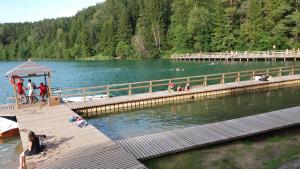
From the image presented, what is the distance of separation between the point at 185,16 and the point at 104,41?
29.1 meters

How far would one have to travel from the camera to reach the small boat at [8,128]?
1736 cm

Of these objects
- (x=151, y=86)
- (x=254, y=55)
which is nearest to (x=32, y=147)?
(x=151, y=86)

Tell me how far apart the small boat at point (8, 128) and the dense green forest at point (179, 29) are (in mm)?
59494

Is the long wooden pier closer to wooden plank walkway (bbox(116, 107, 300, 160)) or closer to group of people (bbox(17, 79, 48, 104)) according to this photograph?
wooden plank walkway (bbox(116, 107, 300, 160))

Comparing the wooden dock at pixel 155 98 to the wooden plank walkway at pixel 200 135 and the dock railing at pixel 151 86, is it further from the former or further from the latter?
the wooden plank walkway at pixel 200 135

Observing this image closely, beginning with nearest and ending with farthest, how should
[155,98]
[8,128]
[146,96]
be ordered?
[8,128] < [155,98] < [146,96]

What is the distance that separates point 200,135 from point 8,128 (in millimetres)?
10564

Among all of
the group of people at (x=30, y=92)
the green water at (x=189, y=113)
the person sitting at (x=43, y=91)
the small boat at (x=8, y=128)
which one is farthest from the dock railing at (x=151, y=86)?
the small boat at (x=8, y=128)

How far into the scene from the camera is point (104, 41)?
102m

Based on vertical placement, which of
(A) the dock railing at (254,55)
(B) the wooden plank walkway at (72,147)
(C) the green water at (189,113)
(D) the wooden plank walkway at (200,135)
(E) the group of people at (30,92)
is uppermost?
(A) the dock railing at (254,55)

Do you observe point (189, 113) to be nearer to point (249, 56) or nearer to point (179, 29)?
point (249, 56)

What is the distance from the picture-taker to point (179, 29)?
8406cm

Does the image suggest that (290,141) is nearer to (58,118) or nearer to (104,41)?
(58,118)

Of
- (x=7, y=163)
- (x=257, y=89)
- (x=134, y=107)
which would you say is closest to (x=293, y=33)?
(x=257, y=89)
